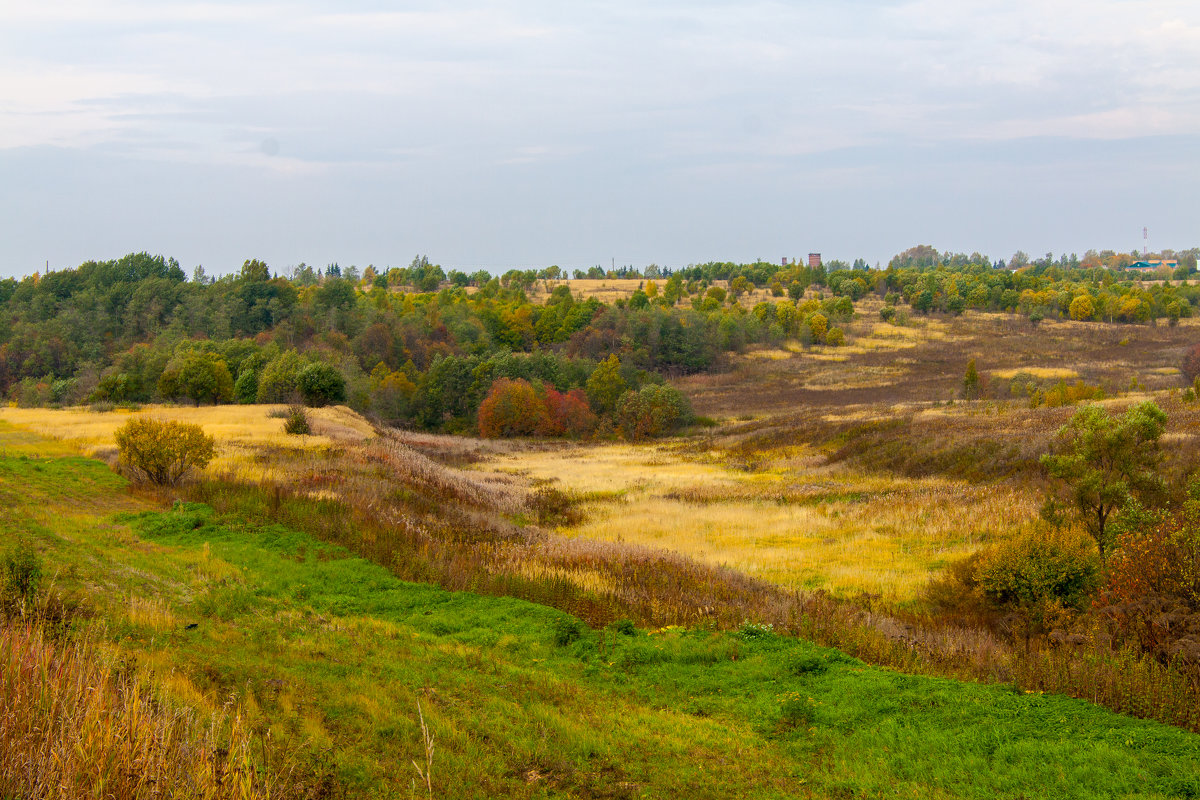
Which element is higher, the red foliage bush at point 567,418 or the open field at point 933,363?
the open field at point 933,363

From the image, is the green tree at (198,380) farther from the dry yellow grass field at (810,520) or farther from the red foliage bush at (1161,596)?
the red foliage bush at (1161,596)

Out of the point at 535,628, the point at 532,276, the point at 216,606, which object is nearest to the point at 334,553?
the point at 216,606

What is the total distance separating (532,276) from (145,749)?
592 feet

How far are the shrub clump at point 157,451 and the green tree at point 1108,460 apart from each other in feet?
61.4

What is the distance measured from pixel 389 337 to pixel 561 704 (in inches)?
3665

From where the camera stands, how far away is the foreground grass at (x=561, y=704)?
5.86m

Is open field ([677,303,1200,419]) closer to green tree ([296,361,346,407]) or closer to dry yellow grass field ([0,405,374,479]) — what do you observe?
green tree ([296,361,346,407])

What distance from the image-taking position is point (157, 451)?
1833 cm

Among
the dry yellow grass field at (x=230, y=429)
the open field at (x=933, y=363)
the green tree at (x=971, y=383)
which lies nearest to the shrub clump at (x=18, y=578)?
the dry yellow grass field at (x=230, y=429)

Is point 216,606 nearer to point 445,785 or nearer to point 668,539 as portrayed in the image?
point 445,785

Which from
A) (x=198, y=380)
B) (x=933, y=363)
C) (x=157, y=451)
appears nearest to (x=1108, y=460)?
(x=157, y=451)

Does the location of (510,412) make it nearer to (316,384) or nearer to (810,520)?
(316,384)

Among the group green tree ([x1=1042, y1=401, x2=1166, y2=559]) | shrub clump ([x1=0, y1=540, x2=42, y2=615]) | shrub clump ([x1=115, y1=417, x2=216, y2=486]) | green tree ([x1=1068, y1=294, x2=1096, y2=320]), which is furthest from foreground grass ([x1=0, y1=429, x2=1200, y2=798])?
green tree ([x1=1068, y1=294, x2=1096, y2=320])

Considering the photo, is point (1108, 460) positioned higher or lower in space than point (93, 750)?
lower
